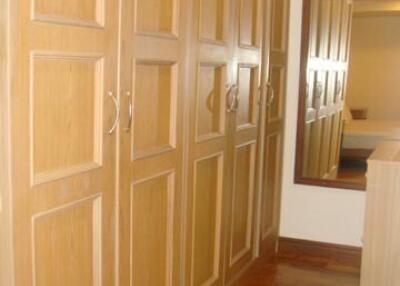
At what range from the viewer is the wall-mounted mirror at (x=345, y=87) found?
3.37m

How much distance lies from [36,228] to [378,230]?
164 cm

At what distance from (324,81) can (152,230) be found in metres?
1.93

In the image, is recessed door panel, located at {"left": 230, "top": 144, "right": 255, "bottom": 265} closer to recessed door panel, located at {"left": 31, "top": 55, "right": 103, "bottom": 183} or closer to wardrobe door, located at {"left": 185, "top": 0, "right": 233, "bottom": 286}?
wardrobe door, located at {"left": 185, "top": 0, "right": 233, "bottom": 286}

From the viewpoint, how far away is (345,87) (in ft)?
11.3

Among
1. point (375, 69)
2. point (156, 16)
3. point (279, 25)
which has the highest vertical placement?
point (279, 25)

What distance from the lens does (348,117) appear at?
3482 mm

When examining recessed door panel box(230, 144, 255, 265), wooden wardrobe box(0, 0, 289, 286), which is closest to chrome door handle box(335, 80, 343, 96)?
wooden wardrobe box(0, 0, 289, 286)

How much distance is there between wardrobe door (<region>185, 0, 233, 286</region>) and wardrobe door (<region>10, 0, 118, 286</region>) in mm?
597

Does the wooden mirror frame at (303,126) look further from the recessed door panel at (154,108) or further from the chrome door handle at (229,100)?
the recessed door panel at (154,108)

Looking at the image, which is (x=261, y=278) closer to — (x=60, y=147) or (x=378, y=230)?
(x=378, y=230)

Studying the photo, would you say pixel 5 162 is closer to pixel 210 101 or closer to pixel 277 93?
pixel 210 101

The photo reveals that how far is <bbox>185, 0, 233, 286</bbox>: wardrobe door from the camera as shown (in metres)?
2.26

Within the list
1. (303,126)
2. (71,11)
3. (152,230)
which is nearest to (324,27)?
(303,126)

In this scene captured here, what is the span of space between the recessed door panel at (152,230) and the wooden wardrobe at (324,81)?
5.30ft
